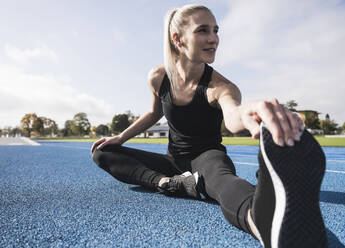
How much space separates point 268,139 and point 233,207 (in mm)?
512

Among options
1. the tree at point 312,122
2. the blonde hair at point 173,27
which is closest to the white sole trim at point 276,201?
the blonde hair at point 173,27

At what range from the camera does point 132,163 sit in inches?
93.3

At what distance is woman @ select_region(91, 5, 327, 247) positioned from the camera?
838 millimetres

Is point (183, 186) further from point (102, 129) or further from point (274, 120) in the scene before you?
point (102, 129)

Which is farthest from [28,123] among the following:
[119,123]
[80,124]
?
[119,123]

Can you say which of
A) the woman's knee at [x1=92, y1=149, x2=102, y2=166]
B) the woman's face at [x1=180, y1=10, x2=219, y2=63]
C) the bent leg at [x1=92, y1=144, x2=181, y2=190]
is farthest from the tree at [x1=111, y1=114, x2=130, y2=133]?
the woman's face at [x1=180, y1=10, x2=219, y2=63]

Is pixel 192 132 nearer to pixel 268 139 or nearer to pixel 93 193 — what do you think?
pixel 93 193

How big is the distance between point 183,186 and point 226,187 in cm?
62

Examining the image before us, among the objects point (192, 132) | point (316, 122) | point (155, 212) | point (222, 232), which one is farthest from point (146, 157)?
point (316, 122)

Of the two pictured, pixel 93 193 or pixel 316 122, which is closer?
pixel 93 193

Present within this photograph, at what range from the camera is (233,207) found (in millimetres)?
1222

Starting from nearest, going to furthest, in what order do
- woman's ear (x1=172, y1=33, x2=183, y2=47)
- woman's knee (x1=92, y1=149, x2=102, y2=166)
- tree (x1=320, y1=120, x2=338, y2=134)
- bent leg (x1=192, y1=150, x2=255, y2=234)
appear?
1. bent leg (x1=192, y1=150, x2=255, y2=234)
2. woman's ear (x1=172, y1=33, x2=183, y2=47)
3. woman's knee (x1=92, y1=149, x2=102, y2=166)
4. tree (x1=320, y1=120, x2=338, y2=134)

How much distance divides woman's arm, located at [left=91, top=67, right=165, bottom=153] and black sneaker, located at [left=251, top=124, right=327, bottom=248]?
1.84 metres

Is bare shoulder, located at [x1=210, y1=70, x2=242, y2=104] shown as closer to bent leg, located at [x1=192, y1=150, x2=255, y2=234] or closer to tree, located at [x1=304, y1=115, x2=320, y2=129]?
bent leg, located at [x1=192, y1=150, x2=255, y2=234]
